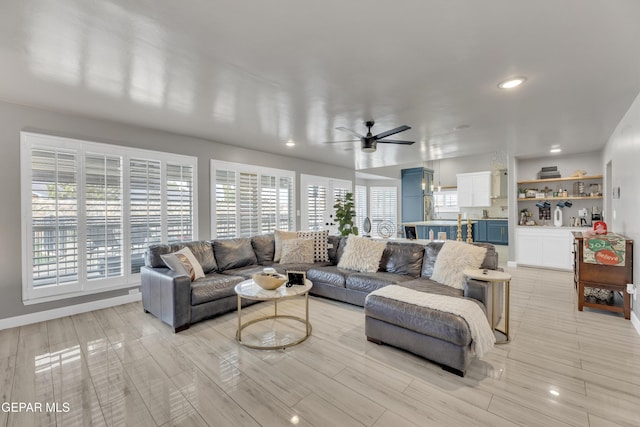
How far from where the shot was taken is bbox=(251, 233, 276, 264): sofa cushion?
4.71 m

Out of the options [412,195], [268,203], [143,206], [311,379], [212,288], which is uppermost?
[412,195]

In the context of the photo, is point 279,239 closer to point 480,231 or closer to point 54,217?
point 54,217

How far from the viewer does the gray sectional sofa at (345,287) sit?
2324mm

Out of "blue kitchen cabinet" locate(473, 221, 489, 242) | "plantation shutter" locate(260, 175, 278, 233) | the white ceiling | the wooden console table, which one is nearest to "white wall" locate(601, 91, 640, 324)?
the wooden console table

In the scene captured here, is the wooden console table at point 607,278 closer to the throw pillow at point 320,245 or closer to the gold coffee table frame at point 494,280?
the gold coffee table frame at point 494,280

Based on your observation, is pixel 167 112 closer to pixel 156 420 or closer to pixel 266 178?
pixel 266 178

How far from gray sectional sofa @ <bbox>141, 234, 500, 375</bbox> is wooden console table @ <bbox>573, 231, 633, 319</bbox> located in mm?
1449

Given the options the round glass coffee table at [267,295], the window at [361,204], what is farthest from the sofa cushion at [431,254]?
the window at [361,204]

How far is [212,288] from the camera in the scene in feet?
11.1

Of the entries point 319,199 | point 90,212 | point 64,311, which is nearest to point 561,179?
point 319,199

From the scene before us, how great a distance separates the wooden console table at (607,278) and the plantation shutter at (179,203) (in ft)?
18.7

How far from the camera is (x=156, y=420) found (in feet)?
5.86

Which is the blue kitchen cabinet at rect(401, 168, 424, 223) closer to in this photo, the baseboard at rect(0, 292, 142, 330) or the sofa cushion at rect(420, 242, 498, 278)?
the sofa cushion at rect(420, 242, 498, 278)

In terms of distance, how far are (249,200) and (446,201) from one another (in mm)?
7338
